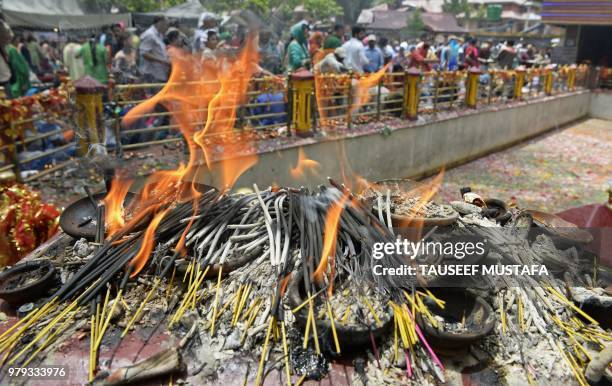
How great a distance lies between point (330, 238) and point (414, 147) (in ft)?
24.6

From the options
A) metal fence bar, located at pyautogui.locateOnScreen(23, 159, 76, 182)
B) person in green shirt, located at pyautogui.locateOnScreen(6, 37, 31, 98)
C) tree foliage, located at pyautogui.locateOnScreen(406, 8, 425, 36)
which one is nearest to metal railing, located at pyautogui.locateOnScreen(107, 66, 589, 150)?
metal fence bar, located at pyautogui.locateOnScreen(23, 159, 76, 182)

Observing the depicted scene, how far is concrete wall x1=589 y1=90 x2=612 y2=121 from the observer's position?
1875 cm

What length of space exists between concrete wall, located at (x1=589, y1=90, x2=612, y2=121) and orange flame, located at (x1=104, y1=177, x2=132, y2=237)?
2041cm

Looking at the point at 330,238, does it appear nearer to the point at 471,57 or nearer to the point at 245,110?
the point at 245,110

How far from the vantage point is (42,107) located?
7.55 metres

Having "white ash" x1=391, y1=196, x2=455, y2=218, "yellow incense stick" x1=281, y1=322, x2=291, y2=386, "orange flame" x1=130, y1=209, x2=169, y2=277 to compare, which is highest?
"white ash" x1=391, y1=196, x2=455, y2=218

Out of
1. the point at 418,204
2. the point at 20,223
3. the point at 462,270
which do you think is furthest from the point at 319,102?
the point at 462,270

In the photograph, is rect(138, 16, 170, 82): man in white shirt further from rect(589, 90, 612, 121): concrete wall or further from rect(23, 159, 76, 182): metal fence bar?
rect(589, 90, 612, 121): concrete wall

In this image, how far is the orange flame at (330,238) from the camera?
3.38m

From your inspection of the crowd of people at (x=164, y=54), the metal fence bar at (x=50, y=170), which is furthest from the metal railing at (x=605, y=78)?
the metal fence bar at (x=50, y=170)

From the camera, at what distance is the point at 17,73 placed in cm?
1006

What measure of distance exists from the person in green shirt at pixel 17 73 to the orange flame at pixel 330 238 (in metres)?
9.07

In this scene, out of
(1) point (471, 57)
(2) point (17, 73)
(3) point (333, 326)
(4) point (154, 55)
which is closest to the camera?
(3) point (333, 326)

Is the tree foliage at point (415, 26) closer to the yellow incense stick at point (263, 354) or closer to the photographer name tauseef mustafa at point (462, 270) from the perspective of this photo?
the photographer name tauseef mustafa at point (462, 270)
